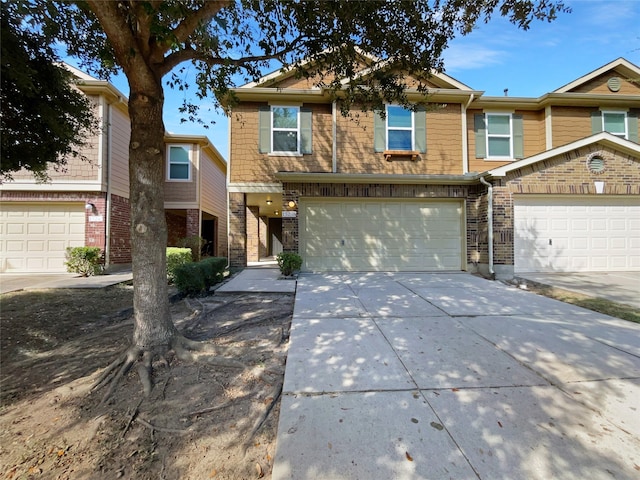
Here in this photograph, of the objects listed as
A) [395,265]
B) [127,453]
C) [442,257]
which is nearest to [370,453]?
[127,453]

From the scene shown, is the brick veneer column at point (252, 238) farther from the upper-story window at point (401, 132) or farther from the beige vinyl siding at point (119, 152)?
the upper-story window at point (401, 132)

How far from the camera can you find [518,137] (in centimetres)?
1002

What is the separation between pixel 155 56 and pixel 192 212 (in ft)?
32.9

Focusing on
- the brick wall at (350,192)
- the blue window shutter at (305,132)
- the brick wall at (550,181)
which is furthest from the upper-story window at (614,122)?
the blue window shutter at (305,132)

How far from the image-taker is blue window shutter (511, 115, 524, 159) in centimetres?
998

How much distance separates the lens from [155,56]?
328 cm

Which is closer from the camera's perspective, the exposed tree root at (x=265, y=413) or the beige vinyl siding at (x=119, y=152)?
the exposed tree root at (x=265, y=413)

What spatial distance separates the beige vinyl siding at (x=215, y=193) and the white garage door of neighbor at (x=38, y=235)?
4.59 metres

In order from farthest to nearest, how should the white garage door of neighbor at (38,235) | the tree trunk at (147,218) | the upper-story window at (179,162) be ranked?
the upper-story window at (179,162) → the white garage door of neighbor at (38,235) → the tree trunk at (147,218)

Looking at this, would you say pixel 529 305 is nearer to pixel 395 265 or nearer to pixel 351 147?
pixel 395 265

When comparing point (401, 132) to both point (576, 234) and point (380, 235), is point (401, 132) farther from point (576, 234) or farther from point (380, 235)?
point (576, 234)

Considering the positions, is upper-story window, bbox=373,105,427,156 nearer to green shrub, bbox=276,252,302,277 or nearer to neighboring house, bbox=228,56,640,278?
neighboring house, bbox=228,56,640,278

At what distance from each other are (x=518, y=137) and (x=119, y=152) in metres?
13.9

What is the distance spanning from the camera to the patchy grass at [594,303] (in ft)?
15.6
